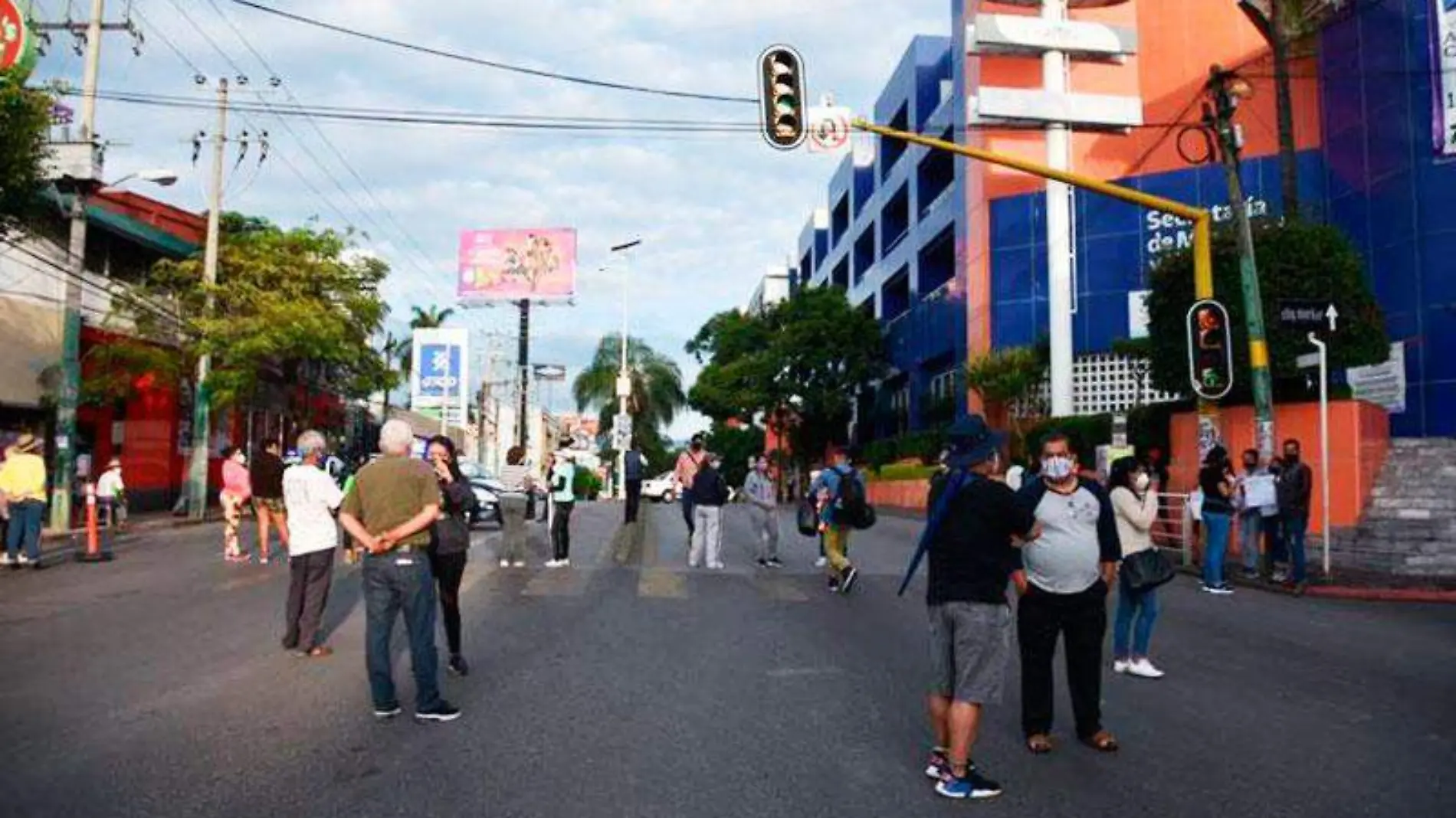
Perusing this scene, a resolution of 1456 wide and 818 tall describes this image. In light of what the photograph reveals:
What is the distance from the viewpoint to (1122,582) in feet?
27.9

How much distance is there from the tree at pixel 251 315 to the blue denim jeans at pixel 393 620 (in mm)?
25995

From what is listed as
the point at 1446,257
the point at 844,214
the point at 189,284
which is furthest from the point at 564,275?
the point at 1446,257

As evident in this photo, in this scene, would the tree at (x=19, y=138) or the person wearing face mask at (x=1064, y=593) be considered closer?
the person wearing face mask at (x=1064, y=593)

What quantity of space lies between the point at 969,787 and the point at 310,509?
624cm

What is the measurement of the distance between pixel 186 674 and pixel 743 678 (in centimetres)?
390

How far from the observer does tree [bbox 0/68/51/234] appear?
15734 mm

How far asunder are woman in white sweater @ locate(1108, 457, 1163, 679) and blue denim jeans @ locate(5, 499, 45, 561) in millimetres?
13817

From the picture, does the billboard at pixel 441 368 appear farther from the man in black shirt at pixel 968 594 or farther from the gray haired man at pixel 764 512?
the man in black shirt at pixel 968 594

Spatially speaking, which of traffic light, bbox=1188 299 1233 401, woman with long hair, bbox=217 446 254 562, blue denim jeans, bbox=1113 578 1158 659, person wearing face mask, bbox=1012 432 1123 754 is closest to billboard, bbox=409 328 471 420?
woman with long hair, bbox=217 446 254 562

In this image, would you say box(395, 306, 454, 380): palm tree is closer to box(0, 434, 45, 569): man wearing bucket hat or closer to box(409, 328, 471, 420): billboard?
box(409, 328, 471, 420): billboard

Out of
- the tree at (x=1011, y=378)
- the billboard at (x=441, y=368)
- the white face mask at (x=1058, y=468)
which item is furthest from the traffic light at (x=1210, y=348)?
the billboard at (x=441, y=368)

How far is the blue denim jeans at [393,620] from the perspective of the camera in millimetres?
7043

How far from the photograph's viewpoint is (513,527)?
1598 cm

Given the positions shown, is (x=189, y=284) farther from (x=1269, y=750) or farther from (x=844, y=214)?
(x=844, y=214)
